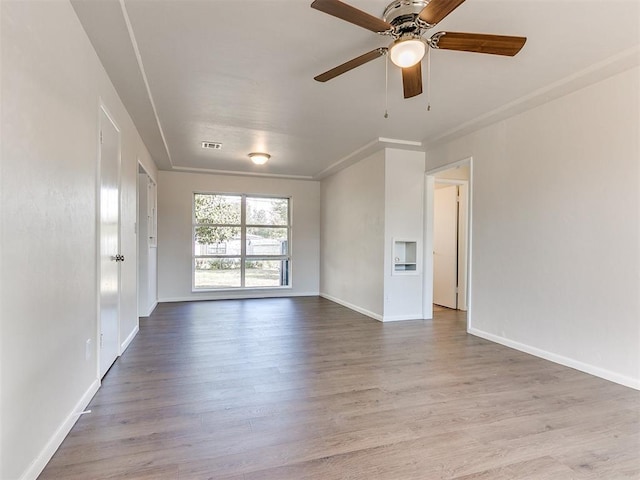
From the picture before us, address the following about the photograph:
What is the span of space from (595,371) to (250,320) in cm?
391

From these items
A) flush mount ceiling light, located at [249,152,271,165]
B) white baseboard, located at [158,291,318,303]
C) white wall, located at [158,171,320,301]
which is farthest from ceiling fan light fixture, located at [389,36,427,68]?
white baseboard, located at [158,291,318,303]

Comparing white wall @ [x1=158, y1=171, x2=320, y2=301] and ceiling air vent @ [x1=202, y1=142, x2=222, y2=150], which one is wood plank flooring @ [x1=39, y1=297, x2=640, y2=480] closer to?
ceiling air vent @ [x1=202, y1=142, x2=222, y2=150]

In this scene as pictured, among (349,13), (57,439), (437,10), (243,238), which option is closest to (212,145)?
(243,238)

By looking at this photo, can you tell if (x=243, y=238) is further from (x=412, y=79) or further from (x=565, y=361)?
(x=565, y=361)

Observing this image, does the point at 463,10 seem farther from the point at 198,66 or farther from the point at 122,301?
the point at 122,301

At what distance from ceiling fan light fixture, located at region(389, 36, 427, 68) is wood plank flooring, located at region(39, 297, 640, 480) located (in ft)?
7.36

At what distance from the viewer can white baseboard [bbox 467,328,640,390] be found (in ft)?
8.85

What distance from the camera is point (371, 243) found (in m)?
5.33

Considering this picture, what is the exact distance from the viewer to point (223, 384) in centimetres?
270

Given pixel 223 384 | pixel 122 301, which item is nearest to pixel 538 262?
pixel 223 384

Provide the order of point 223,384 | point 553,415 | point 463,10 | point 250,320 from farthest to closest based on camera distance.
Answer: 1. point 250,320
2. point 223,384
3. point 553,415
4. point 463,10

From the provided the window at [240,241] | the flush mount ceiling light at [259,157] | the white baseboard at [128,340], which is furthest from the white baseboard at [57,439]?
the window at [240,241]

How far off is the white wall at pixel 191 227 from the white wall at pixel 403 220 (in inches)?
109

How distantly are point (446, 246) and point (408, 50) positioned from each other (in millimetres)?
4539
